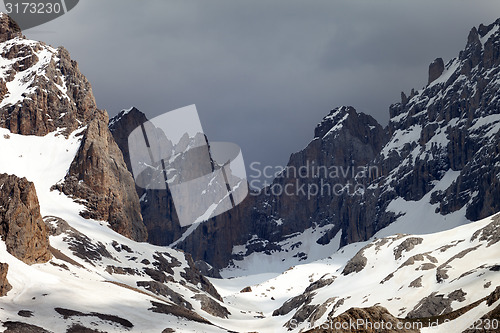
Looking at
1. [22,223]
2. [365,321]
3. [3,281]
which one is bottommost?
[365,321]

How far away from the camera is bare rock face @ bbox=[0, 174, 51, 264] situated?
138125 millimetres

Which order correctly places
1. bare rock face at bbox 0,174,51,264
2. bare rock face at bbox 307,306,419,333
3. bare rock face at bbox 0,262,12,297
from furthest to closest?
bare rock face at bbox 0,174,51,264 < bare rock face at bbox 0,262,12,297 < bare rock face at bbox 307,306,419,333

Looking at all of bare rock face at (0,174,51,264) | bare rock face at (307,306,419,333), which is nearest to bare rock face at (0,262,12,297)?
bare rock face at (0,174,51,264)

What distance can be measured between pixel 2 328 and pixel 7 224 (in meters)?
56.8

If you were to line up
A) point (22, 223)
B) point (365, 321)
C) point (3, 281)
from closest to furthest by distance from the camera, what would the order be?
1. point (365, 321)
2. point (3, 281)
3. point (22, 223)

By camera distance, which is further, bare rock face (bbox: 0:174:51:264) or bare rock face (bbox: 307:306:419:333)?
bare rock face (bbox: 0:174:51:264)

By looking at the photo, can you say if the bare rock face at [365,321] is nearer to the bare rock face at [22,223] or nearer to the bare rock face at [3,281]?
the bare rock face at [3,281]

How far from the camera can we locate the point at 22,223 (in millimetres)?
142500

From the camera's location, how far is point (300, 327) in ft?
560

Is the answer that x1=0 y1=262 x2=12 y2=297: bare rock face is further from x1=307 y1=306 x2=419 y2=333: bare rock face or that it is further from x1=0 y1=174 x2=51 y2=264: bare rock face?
x1=307 y1=306 x2=419 y2=333: bare rock face

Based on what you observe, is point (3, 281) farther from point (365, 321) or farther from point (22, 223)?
point (365, 321)

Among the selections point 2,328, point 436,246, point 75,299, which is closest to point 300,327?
point 436,246

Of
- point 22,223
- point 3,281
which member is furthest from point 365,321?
point 22,223

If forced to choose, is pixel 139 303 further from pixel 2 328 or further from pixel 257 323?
pixel 257 323
